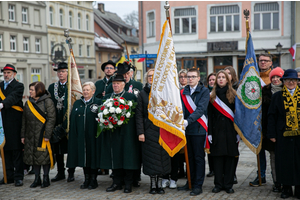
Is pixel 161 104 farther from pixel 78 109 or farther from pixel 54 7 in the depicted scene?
pixel 54 7

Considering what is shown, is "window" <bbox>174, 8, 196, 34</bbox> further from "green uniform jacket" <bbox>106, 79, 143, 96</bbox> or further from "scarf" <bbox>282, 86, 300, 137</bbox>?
"scarf" <bbox>282, 86, 300, 137</bbox>

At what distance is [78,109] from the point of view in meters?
6.87

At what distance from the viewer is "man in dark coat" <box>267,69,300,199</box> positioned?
19.0ft

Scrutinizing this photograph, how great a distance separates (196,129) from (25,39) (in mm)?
38544

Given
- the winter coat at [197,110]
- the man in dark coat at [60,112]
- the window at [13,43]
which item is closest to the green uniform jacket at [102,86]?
the man in dark coat at [60,112]

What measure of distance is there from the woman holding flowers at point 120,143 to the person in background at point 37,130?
3.57 ft

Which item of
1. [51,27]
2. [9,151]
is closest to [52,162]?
[9,151]

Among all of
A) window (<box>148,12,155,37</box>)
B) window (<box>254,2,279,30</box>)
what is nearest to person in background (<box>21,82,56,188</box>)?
window (<box>254,2,279,30</box>)

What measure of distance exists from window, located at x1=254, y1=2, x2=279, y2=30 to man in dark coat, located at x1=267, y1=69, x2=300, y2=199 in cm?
2084

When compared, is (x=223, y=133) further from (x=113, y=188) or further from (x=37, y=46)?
(x=37, y=46)

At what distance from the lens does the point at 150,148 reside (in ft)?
20.6

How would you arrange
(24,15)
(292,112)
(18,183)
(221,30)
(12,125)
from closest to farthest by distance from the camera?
(292,112) < (18,183) < (12,125) < (221,30) < (24,15)

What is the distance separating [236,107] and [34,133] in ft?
12.3

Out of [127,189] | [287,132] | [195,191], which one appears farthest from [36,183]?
[287,132]
